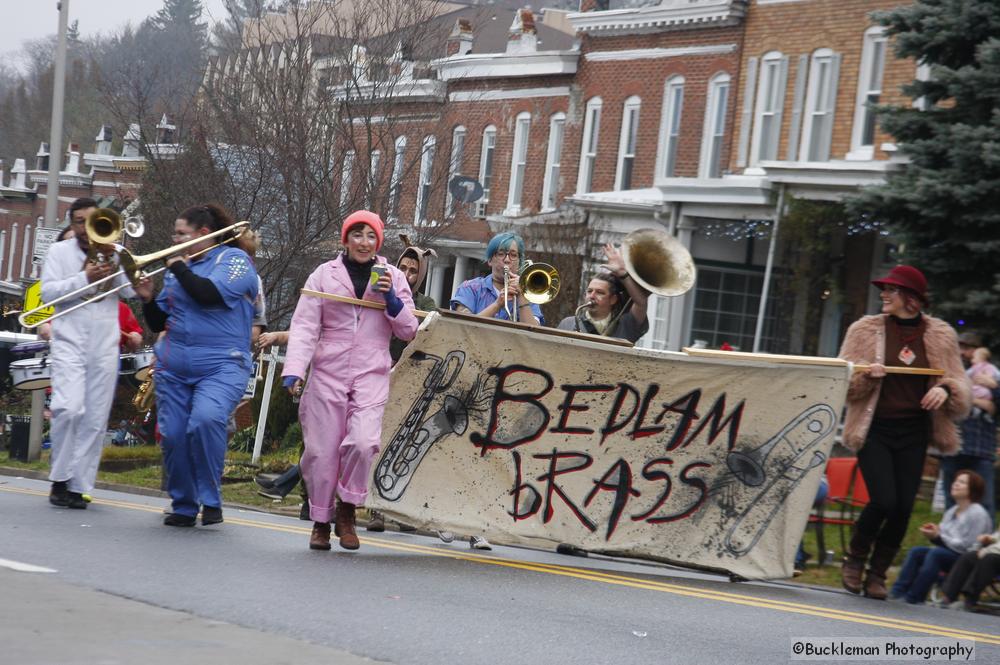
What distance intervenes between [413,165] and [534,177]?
10.3 metres

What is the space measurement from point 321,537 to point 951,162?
9.97 meters

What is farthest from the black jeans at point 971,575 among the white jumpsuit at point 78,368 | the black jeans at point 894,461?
the white jumpsuit at point 78,368

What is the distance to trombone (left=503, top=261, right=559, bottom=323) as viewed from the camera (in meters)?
10.8

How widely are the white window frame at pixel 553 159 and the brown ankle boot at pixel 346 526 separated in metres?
27.0

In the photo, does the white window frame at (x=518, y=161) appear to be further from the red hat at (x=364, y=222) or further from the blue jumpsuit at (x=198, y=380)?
the red hat at (x=364, y=222)

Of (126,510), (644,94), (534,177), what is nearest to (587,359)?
(126,510)

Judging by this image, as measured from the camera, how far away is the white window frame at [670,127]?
106 ft

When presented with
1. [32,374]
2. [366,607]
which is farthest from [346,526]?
[32,374]

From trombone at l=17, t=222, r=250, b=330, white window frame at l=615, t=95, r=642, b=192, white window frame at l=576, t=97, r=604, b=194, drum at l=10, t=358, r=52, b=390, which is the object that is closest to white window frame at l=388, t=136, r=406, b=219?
white window frame at l=615, t=95, r=642, b=192

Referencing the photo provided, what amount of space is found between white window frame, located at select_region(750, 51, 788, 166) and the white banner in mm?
20264

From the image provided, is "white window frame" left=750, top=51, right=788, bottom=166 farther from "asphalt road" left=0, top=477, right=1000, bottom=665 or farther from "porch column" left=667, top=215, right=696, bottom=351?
"asphalt road" left=0, top=477, right=1000, bottom=665

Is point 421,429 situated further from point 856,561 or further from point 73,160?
point 73,160

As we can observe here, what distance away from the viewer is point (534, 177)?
37250mm

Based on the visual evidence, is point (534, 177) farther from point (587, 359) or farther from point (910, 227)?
point (587, 359)
